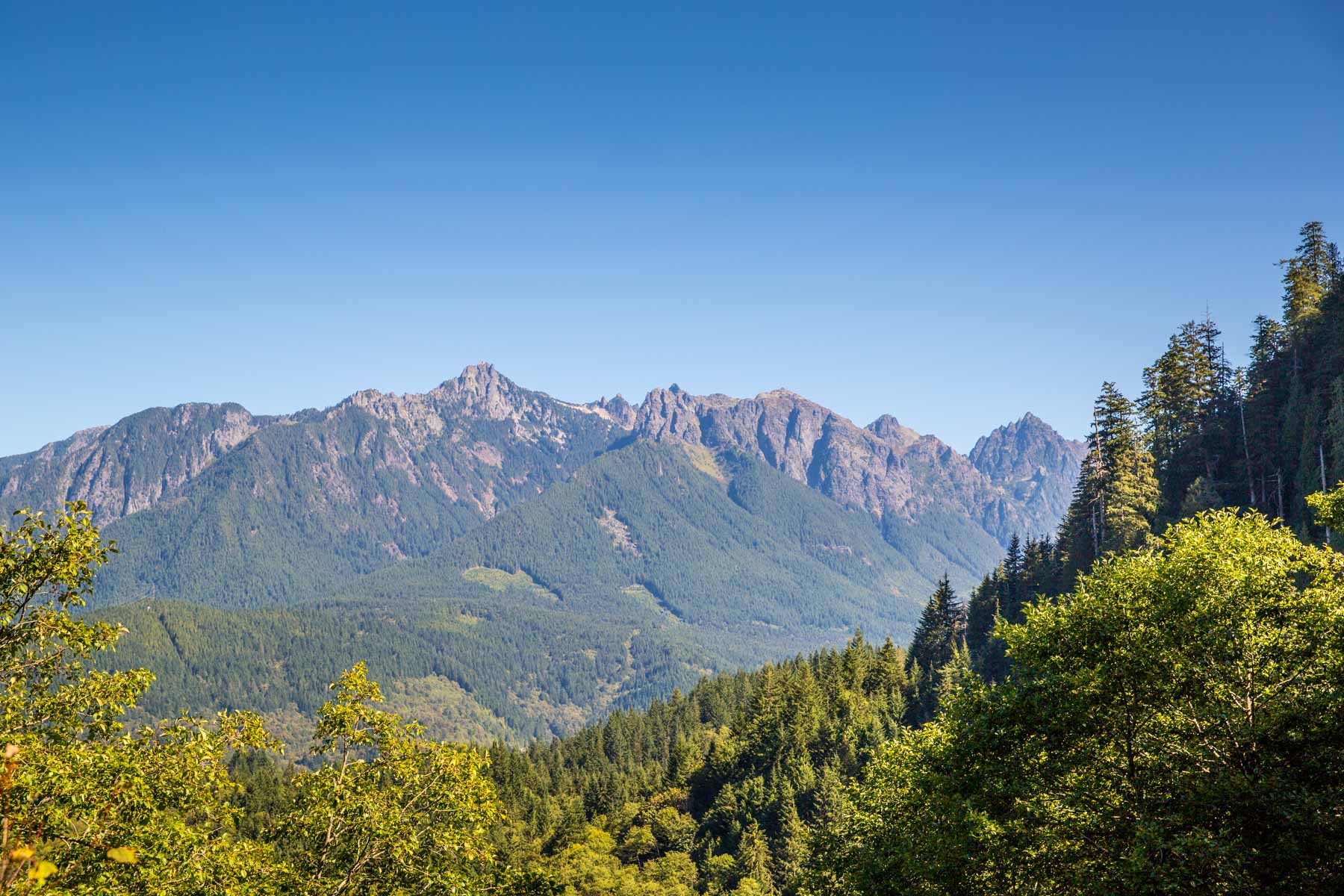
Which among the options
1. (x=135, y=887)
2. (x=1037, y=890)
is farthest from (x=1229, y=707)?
(x=135, y=887)

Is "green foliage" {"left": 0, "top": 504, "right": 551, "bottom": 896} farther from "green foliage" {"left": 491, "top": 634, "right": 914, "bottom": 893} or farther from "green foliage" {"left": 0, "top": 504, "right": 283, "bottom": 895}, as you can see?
"green foliage" {"left": 491, "top": 634, "right": 914, "bottom": 893}

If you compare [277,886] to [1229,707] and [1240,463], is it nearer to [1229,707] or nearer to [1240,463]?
[1229,707]

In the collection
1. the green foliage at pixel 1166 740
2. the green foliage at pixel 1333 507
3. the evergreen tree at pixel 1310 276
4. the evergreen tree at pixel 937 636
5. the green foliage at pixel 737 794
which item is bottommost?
the green foliage at pixel 737 794

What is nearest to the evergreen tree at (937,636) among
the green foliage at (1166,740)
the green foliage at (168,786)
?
the green foliage at (1166,740)

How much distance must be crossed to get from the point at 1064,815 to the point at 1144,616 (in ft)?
20.8

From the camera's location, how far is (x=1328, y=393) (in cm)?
6756

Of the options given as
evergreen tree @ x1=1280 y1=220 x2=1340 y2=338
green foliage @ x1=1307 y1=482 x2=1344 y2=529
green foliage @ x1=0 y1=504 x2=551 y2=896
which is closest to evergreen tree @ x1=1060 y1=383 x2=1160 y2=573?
evergreen tree @ x1=1280 y1=220 x2=1340 y2=338

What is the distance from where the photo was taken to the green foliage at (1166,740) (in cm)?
1727

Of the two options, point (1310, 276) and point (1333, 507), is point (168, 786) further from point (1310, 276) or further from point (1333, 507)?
point (1310, 276)

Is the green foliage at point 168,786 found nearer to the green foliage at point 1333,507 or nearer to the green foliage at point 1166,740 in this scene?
the green foliage at point 1166,740

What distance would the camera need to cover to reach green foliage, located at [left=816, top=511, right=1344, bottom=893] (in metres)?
17.3

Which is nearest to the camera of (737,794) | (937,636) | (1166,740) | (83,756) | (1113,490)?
(83,756)

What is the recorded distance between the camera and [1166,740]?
2138cm

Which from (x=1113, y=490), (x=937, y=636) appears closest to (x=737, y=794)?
(x=937, y=636)
